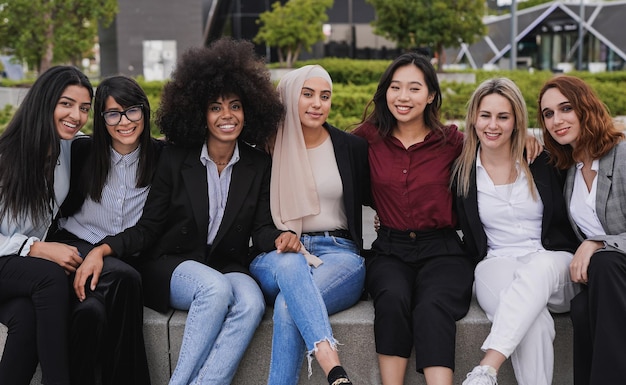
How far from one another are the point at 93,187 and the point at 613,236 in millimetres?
2785

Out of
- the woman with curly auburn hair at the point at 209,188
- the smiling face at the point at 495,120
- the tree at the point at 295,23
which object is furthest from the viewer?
the tree at the point at 295,23

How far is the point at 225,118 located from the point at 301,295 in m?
1.12

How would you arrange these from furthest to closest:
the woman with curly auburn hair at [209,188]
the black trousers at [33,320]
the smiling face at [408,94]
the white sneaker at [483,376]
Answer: the smiling face at [408,94], the woman with curly auburn hair at [209,188], the black trousers at [33,320], the white sneaker at [483,376]

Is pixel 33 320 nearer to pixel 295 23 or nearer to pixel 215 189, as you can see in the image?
pixel 215 189

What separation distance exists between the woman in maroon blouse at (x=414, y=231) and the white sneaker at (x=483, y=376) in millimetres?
140

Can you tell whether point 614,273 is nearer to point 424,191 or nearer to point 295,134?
point 424,191

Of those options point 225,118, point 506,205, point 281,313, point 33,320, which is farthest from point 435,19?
point 33,320

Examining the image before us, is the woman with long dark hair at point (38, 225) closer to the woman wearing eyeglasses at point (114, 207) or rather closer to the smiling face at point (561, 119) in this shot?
the woman wearing eyeglasses at point (114, 207)

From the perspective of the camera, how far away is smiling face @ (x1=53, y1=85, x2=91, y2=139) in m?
3.73

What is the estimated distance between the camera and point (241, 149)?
4.04 meters

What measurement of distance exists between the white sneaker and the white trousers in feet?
0.39

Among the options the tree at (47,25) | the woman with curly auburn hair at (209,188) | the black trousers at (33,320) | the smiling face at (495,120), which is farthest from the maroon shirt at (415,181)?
the tree at (47,25)

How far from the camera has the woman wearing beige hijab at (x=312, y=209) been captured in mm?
3480

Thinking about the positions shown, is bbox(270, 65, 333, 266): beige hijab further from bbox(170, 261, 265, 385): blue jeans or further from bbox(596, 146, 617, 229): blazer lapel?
bbox(596, 146, 617, 229): blazer lapel
